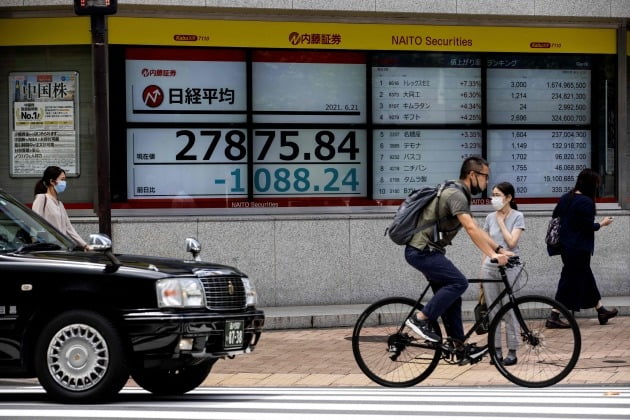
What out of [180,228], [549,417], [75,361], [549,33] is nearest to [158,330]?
[75,361]

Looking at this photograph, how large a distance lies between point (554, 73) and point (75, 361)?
11.0 m

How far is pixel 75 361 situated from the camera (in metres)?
9.24

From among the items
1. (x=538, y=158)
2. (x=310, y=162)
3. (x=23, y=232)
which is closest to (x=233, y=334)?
(x=23, y=232)

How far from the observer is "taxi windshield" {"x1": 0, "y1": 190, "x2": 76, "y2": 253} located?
1000 cm

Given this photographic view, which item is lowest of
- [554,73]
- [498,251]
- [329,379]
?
[329,379]

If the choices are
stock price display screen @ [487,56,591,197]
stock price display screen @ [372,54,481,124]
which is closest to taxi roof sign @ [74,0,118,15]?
stock price display screen @ [372,54,481,124]

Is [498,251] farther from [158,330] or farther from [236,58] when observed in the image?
[236,58]

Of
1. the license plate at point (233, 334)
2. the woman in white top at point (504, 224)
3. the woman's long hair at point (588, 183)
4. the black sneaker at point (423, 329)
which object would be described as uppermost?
the woman's long hair at point (588, 183)

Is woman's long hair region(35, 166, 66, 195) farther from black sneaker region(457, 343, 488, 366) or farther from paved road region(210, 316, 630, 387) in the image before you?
black sneaker region(457, 343, 488, 366)

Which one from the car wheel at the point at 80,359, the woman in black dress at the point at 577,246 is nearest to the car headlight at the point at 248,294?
the car wheel at the point at 80,359

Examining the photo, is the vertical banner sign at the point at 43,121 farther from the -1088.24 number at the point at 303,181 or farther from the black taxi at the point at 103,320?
the black taxi at the point at 103,320

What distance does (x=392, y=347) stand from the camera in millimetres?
10867

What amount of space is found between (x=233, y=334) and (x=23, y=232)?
1.77 metres

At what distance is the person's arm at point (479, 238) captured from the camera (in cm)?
1066
